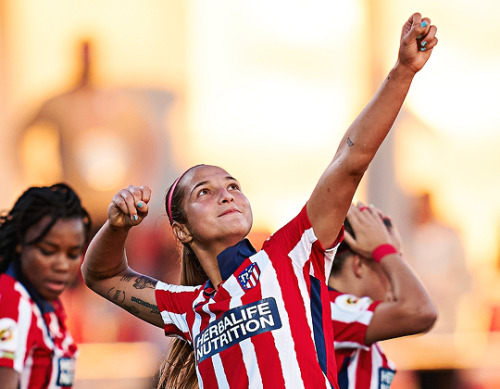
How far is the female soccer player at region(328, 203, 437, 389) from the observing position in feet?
10.8

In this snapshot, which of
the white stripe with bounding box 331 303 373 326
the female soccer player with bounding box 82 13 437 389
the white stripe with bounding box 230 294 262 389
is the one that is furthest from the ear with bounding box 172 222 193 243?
the white stripe with bounding box 331 303 373 326

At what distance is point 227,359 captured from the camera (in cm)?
263

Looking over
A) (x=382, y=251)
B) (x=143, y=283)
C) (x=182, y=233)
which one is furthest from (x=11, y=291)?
(x=382, y=251)

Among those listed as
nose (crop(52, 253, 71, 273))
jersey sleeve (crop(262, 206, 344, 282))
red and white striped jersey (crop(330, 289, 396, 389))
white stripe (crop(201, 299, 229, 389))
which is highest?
jersey sleeve (crop(262, 206, 344, 282))

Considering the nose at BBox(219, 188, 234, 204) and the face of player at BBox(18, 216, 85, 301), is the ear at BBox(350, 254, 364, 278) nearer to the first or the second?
the nose at BBox(219, 188, 234, 204)

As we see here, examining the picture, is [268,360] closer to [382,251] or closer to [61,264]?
[382,251]

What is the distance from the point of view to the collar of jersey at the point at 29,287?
3627 mm

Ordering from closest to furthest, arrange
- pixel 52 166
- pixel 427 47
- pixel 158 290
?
pixel 427 47, pixel 158 290, pixel 52 166

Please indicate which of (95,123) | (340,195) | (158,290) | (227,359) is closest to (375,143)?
(340,195)

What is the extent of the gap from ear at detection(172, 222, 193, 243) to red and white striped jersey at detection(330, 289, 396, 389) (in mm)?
693

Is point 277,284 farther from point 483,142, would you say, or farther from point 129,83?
point 483,142

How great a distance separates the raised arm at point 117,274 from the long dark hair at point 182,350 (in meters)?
0.13

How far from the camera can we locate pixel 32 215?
12.3 ft

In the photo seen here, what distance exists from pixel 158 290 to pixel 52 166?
3.86 meters
